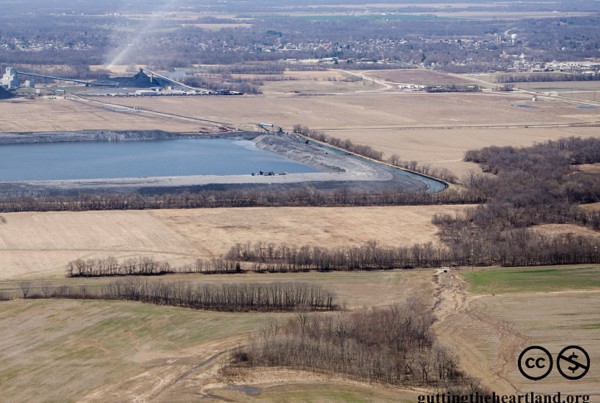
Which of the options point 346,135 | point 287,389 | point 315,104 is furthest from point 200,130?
point 287,389

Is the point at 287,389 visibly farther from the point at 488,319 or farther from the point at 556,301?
the point at 556,301

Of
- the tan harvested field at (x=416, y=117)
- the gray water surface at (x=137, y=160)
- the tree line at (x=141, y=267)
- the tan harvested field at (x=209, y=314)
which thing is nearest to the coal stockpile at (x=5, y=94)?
the tan harvested field at (x=416, y=117)

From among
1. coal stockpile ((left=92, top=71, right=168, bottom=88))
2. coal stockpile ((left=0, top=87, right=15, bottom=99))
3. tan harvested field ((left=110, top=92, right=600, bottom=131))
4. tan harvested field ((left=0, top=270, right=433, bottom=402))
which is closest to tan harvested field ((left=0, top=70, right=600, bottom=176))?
tan harvested field ((left=110, top=92, right=600, bottom=131))

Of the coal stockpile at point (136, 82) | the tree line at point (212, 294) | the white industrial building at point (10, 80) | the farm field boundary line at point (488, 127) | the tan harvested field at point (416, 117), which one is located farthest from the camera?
the coal stockpile at point (136, 82)

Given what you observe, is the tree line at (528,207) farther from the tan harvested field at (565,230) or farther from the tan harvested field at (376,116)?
the tan harvested field at (376,116)

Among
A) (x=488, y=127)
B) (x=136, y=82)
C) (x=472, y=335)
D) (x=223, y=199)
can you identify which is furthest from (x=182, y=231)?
(x=136, y=82)

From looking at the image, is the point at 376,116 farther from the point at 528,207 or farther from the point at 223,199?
the point at 528,207

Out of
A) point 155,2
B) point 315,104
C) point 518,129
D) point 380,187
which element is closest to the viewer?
point 380,187
